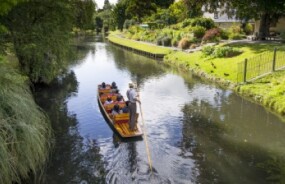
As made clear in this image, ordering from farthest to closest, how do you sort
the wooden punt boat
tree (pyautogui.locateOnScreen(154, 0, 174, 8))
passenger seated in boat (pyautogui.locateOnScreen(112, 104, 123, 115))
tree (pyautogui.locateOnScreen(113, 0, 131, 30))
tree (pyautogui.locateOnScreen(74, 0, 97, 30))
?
tree (pyautogui.locateOnScreen(113, 0, 131, 30))
tree (pyautogui.locateOnScreen(154, 0, 174, 8))
tree (pyautogui.locateOnScreen(74, 0, 97, 30))
passenger seated in boat (pyautogui.locateOnScreen(112, 104, 123, 115))
the wooden punt boat

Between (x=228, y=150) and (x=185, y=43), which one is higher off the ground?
(x=185, y=43)

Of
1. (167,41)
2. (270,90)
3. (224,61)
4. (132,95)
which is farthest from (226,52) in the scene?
(132,95)

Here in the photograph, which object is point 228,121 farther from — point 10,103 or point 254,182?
point 10,103

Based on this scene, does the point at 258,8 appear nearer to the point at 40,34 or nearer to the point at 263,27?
the point at 263,27

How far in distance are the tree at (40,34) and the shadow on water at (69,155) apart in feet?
8.35

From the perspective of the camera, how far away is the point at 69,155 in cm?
1320

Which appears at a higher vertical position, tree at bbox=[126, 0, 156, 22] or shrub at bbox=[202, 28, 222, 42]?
tree at bbox=[126, 0, 156, 22]

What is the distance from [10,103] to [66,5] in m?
12.9

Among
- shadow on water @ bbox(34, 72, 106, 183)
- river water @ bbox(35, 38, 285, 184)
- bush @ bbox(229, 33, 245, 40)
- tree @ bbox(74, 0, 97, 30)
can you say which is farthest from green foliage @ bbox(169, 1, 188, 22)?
shadow on water @ bbox(34, 72, 106, 183)

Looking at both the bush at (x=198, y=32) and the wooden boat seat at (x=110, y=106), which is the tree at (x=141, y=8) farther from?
the wooden boat seat at (x=110, y=106)

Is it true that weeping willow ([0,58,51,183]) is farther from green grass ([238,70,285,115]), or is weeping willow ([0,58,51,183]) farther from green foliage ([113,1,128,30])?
green foliage ([113,1,128,30])

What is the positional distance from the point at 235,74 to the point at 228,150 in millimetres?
12435

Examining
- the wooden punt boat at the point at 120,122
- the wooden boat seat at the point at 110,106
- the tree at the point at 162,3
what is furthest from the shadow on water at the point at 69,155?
the tree at the point at 162,3

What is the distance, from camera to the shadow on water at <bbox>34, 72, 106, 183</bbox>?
37.3 ft
